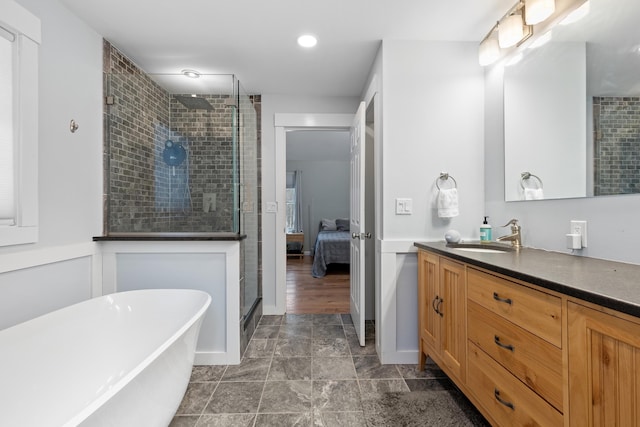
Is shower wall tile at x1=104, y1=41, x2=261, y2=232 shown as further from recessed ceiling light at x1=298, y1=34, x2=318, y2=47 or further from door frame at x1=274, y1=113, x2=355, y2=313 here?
recessed ceiling light at x1=298, y1=34, x2=318, y2=47

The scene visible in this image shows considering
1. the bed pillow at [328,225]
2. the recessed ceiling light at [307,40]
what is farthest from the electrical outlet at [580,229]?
the bed pillow at [328,225]

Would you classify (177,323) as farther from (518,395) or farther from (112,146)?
Answer: (518,395)

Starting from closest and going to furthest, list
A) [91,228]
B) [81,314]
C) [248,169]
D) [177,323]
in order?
[81,314] < [177,323] < [91,228] < [248,169]

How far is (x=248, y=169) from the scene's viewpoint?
2764mm

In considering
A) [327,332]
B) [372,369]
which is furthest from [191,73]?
[372,369]

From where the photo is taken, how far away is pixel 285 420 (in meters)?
1.49

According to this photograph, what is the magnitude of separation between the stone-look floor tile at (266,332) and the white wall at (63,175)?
4.23 feet

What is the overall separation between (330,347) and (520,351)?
152cm

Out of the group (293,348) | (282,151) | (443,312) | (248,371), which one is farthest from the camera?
(282,151)

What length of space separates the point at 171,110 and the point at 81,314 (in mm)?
1764

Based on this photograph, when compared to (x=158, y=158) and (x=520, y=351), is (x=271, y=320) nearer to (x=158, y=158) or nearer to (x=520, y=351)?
(x=158, y=158)

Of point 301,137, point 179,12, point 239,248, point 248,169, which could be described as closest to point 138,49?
point 179,12

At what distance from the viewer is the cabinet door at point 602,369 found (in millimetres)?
→ 675

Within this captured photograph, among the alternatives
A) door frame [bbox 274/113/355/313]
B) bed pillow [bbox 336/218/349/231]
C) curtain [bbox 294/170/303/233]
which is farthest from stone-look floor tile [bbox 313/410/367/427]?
curtain [bbox 294/170/303/233]
